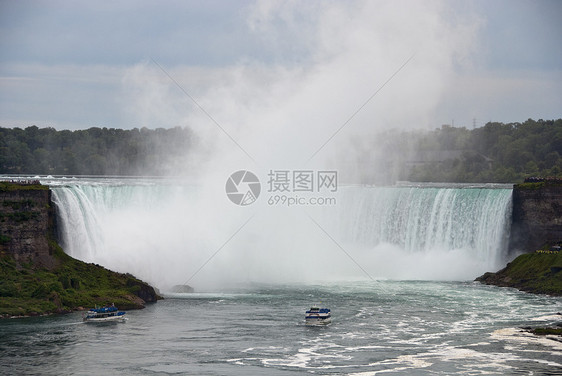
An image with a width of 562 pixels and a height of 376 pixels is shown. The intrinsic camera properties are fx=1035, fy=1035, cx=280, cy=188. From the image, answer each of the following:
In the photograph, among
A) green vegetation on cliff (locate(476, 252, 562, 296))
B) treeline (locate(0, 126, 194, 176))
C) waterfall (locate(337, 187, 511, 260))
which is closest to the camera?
green vegetation on cliff (locate(476, 252, 562, 296))

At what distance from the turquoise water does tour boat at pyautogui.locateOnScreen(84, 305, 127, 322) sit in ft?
2.40

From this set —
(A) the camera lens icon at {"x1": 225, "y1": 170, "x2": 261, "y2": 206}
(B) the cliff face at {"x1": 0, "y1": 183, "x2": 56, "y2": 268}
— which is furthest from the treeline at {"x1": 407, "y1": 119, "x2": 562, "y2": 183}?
(B) the cliff face at {"x1": 0, "y1": 183, "x2": 56, "y2": 268}

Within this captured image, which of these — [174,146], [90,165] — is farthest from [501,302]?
[90,165]

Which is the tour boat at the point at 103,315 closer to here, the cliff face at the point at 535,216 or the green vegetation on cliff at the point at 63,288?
the green vegetation on cliff at the point at 63,288

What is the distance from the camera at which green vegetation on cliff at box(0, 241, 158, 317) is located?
64688 mm

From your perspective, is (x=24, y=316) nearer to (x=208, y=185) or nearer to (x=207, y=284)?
(x=207, y=284)

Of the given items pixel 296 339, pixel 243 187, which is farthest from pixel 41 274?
pixel 243 187

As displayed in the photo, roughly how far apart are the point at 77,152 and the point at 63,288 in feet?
242

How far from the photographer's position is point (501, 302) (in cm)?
6988

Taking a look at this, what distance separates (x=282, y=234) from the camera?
94.3m

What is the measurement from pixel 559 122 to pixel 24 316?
10489 cm

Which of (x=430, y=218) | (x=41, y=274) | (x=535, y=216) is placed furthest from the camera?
(x=430, y=218)

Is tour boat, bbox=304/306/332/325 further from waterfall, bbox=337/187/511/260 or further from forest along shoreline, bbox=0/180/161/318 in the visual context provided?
waterfall, bbox=337/187/511/260

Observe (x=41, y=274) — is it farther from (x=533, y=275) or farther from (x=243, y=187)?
(x=533, y=275)
